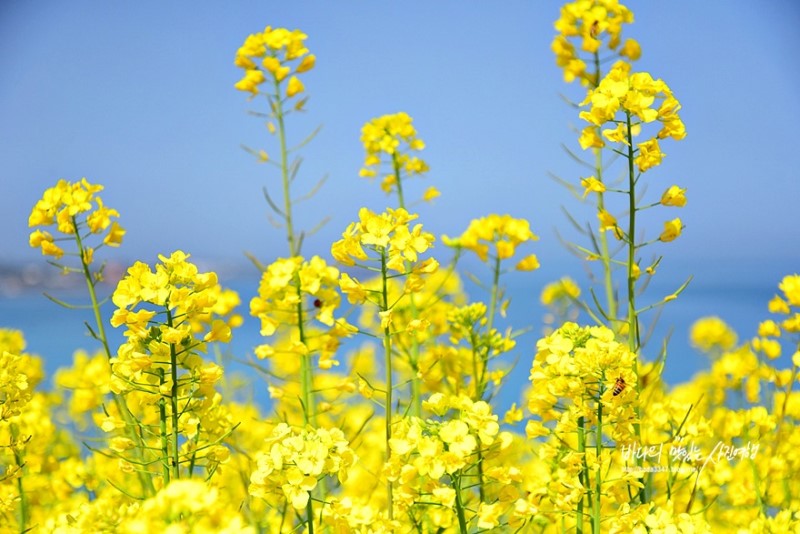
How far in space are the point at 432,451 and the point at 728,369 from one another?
7.57 ft

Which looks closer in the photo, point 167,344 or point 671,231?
point 167,344

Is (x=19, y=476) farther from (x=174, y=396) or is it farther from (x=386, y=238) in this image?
(x=386, y=238)

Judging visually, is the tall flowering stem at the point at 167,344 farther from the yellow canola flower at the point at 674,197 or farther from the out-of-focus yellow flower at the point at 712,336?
the out-of-focus yellow flower at the point at 712,336

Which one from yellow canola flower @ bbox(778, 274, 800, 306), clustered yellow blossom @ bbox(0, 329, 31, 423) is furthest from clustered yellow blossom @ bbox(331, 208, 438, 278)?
yellow canola flower @ bbox(778, 274, 800, 306)

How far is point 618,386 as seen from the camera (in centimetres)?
152

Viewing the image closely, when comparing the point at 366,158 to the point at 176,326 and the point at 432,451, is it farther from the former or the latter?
the point at 432,451

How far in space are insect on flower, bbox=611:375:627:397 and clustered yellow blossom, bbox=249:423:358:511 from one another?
60cm

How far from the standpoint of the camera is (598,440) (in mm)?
1514

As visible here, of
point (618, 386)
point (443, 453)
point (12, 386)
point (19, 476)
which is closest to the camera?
point (443, 453)

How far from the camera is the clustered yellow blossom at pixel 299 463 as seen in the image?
4.62 ft

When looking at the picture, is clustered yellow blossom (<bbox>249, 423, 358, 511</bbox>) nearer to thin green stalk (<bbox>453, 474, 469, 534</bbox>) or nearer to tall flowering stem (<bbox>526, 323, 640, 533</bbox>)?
thin green stalk (<bbox>453, 474, 469, 534</bbox>)

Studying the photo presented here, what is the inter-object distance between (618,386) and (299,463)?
73cm

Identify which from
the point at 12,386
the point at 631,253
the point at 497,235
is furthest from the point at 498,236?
the point at 12,386

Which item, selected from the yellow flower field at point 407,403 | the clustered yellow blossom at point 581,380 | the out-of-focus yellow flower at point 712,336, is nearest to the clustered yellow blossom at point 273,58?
the yellow flower field at point 407,403
